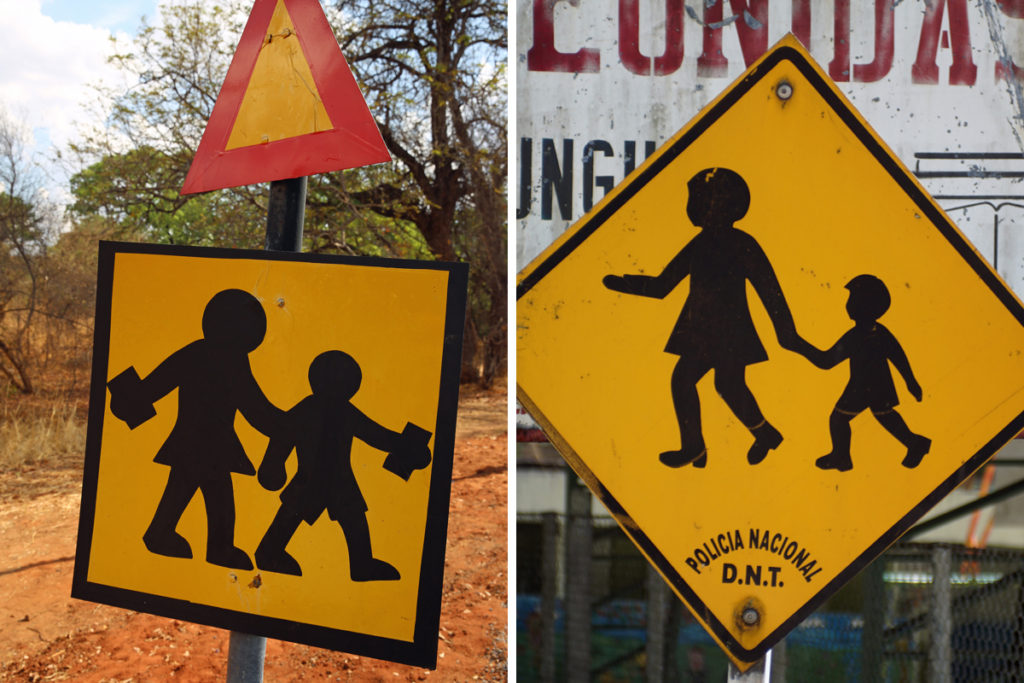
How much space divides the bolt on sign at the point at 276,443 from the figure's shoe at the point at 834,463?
2.69ft

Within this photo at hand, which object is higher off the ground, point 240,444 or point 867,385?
point 867,385

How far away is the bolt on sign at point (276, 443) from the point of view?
4.95ft

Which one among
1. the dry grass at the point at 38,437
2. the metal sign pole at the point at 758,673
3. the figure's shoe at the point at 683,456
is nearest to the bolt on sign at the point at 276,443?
the figure's shoe at the point at 683,456

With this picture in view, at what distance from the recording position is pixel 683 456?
1635mm

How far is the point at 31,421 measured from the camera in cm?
1240

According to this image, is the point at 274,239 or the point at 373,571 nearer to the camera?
the point at 373,571

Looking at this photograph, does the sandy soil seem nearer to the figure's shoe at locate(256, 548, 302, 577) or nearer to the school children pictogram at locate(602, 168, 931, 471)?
the figure's shoe at locate(256, 548, 302, 577)

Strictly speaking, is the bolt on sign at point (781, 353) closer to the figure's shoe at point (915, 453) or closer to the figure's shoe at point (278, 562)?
the figure's shoe at point (915, 453)

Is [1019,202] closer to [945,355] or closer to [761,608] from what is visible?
[945,355]

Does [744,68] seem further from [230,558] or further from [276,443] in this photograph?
[230,558]

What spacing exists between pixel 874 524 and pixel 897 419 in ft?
0.79

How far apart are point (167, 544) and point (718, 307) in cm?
Result: 136

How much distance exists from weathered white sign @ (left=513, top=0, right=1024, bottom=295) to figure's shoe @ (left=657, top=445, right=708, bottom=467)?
3.93ft

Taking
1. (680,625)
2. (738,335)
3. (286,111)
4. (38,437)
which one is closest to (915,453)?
(738,335)
